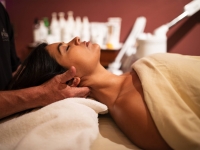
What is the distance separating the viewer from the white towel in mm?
620

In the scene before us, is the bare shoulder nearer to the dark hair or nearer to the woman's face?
the woman's face

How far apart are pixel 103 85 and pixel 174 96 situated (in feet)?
1.15

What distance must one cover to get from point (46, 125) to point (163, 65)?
0.55m

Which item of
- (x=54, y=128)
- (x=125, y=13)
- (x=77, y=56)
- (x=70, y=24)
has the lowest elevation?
(x=54, y=128)

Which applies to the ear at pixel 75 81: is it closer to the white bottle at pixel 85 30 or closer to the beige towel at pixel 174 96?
the beige towel at pixel 174 96

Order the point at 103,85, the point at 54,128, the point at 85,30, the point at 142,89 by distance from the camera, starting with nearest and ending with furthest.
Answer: the point at 54,128
the point at 142,89
the point at 103,85
the point at 85,30

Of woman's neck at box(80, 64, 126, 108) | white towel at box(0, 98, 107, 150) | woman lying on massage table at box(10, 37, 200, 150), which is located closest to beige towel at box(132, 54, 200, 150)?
woman lying on massage table at box(10, 37, 200, 150)

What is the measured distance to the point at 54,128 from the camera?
2.21 ft

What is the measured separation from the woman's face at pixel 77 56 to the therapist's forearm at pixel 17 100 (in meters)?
0.21

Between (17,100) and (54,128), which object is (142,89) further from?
(17,100)

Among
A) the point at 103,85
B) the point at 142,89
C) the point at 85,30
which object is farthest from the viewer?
the point at 85,30

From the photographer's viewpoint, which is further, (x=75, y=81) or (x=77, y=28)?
(x=77, y=28)

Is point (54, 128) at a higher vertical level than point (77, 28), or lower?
lower

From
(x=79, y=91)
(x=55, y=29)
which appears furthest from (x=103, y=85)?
(x=55, y=29)
